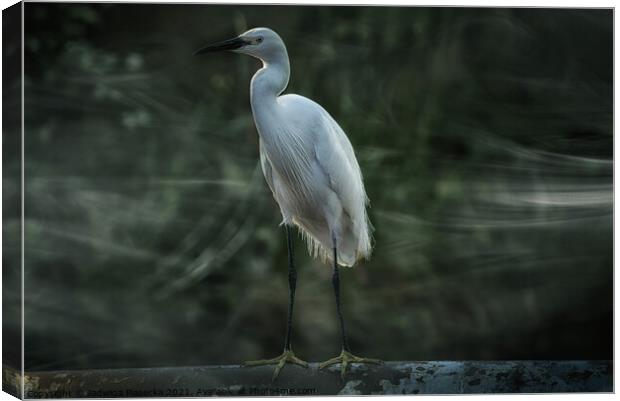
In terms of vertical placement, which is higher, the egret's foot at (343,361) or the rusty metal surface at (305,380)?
the egret's foot at (343,361)

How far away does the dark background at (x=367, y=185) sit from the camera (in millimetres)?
7008

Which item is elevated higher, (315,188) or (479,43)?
(479,43)

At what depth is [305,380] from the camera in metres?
6.91

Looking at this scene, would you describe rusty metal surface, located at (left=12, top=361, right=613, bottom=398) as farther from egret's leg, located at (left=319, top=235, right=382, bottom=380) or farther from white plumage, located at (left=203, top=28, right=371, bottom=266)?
white plumage, located at (left=203, top=28, right=371, bottom=266)

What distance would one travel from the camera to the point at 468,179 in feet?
23.8

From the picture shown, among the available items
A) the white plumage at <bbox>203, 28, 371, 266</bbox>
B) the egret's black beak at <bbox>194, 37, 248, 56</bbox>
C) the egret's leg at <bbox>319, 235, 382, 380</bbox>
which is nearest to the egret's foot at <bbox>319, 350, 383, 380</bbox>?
the egret's leg at <bbox>319, 235, 382, 380</bbox>

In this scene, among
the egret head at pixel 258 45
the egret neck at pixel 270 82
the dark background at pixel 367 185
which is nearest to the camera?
the egret neck at pixel 270 82

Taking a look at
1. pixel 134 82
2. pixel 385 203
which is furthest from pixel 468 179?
pixel 134 82

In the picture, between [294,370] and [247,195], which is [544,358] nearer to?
[294,370]

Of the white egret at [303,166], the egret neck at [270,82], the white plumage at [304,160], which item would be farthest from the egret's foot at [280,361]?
the egret neck at [270,82]

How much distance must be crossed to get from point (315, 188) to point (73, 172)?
1.46 meters

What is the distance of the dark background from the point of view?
7.01 m

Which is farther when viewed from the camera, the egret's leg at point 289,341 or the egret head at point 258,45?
the egret's leg at point 289,341

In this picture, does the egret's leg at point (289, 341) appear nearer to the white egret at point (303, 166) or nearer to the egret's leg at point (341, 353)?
the white egret at point (303, 166)
